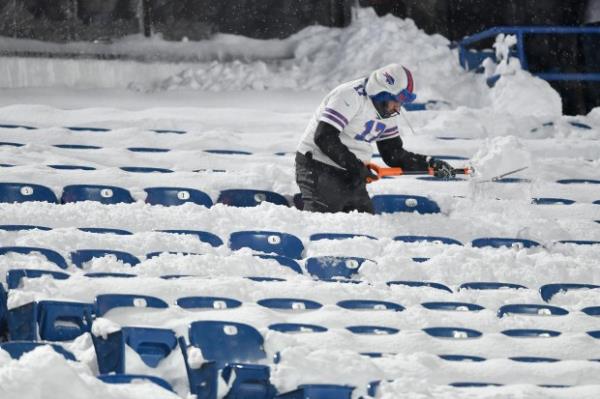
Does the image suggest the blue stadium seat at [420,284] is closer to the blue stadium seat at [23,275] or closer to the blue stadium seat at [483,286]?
the blue stadium seat at [483,286]

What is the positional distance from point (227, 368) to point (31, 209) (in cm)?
231

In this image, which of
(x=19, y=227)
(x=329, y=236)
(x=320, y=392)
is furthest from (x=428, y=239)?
(x=320, y=392)

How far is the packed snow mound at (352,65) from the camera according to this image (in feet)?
35.4

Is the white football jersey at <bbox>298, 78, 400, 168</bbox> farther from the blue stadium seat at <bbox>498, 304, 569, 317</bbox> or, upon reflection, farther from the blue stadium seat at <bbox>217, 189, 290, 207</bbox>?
the blue stadium seat at <bbox>498, 304, 569, 317</bbox>

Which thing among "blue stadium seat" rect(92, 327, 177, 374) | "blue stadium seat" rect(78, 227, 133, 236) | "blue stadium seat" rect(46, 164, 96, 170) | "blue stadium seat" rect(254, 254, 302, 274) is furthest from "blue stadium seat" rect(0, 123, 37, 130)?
"blue stadium seat" rect(92, 327, 177, 374)

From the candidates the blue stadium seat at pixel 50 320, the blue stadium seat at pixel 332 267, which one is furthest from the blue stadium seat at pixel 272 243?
the blue stadium seat at pixel 50 320

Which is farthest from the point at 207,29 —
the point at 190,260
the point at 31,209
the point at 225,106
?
the point at 190,260

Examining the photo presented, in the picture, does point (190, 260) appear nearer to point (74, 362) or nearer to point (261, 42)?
point (74, 362)

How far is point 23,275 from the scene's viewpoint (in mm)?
4922

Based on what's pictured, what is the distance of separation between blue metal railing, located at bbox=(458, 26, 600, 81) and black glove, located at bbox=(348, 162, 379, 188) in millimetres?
3920

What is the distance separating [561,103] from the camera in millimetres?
10617

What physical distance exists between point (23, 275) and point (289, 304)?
44.7 inches

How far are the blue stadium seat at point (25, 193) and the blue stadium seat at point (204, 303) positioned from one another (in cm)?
208

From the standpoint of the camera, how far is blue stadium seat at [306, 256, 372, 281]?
5.89m
